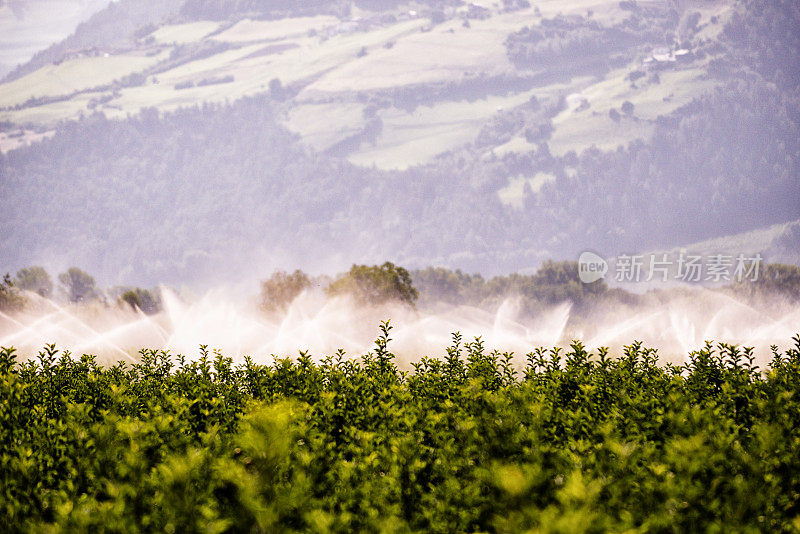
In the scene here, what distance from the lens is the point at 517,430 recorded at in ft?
30.5

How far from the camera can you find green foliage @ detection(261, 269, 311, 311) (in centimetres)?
7731

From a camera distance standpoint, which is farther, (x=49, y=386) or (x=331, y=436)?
(x=49, y=386)

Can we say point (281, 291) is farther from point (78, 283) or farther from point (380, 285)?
point (78, 283)

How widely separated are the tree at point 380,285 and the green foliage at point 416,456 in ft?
160

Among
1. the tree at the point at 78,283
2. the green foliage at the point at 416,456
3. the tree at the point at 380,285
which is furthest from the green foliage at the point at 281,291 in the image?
the tree at the point at 78,283

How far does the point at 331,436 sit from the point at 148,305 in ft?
322

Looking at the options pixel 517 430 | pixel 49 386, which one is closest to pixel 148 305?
pixel 49 386

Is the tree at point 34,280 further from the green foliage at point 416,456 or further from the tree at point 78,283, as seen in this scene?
the green foliage at point 416,456

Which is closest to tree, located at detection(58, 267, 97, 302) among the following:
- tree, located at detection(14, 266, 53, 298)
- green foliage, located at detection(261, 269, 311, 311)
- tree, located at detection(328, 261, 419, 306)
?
tree, located at detection(14, 266, 53, 298)

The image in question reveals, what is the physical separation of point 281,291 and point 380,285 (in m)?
18.8

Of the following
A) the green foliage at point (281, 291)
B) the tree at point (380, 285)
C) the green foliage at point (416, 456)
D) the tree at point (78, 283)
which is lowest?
the tree at point (78, 283)

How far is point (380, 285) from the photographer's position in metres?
62.6

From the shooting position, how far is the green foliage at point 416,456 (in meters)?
7.37

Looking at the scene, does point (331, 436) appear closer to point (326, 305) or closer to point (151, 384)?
point (151, 384)
